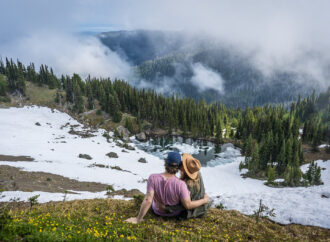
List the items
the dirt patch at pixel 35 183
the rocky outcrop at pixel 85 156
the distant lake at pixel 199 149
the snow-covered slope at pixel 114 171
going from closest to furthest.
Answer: the snow-covered slope at pixel 114 171 < the dirt patch at pixel 35 183 < the rocky outcrop at pixel 85 156 < the distant lake at pixel 199 149

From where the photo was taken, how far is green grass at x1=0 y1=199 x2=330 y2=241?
3955 millimetres

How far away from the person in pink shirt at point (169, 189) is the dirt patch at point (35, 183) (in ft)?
47.0

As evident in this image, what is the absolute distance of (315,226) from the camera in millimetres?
6836

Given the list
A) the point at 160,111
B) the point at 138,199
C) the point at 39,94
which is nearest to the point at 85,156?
the point at 138,199

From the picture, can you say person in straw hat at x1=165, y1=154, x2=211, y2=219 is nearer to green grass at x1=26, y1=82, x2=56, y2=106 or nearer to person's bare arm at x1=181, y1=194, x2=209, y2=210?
person's bare arm at x1=181, y1=194, x2=209, y2=210

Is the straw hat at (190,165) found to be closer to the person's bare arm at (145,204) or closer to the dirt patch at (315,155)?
the person's bare arm at (145,204)

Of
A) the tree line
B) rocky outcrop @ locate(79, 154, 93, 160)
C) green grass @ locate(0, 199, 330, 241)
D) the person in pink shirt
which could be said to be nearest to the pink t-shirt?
the person in pink shirt

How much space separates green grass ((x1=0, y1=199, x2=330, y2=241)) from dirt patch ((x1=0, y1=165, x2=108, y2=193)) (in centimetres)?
1151

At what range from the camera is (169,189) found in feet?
17.7

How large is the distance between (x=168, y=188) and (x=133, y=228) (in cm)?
149

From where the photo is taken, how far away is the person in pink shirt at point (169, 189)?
208 inches

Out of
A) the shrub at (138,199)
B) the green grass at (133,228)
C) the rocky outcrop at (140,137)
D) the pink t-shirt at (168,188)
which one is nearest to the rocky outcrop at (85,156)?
the green grass at (133,228)

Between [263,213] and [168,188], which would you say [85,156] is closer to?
[263,213]

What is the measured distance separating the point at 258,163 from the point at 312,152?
36.0 metres
